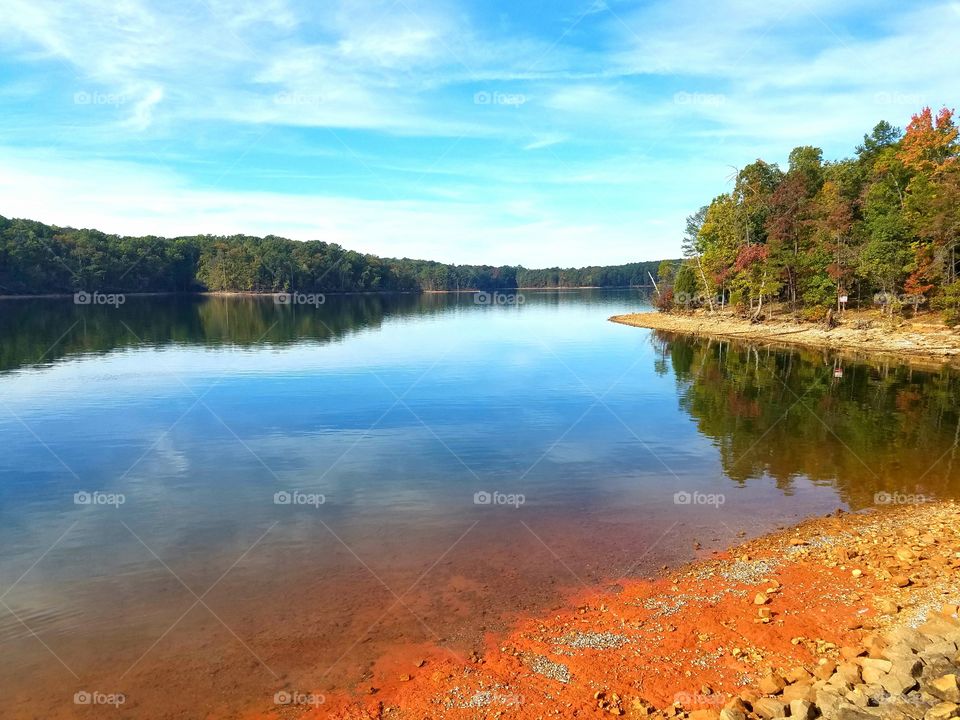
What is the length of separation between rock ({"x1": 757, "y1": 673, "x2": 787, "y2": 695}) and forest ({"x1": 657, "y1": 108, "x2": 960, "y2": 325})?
204 feet

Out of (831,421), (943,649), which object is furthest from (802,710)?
(831,421)

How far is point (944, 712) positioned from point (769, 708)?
230 centimetres

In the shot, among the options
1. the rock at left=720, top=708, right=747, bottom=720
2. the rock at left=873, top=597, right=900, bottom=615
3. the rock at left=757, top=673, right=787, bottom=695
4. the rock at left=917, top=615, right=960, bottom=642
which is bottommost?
the rock at left=757, top=673, right=787, bottom=695

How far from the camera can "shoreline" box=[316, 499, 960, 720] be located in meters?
10.2

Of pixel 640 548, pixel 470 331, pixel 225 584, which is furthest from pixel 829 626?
pixel 470 331

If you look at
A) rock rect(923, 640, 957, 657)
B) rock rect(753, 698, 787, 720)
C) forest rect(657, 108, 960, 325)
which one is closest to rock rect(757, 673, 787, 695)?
rock rect(753, 698, 787, 720)

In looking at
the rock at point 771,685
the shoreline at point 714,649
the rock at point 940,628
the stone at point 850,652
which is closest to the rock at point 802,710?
the shoreline at point 714,649

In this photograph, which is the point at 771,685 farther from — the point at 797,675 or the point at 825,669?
the point at 825,669

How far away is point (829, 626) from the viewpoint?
1248 cm

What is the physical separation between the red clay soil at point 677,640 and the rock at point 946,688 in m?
1.86

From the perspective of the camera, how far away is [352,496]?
854 inches

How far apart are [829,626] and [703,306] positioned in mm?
104404

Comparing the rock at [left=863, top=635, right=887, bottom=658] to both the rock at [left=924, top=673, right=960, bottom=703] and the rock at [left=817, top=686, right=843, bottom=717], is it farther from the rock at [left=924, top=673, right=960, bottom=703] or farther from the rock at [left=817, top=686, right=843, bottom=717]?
the rock at [left=817, top=686, right=843, bottom=717]

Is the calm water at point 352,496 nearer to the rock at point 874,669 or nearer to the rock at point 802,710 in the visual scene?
the rock at point 802,710
